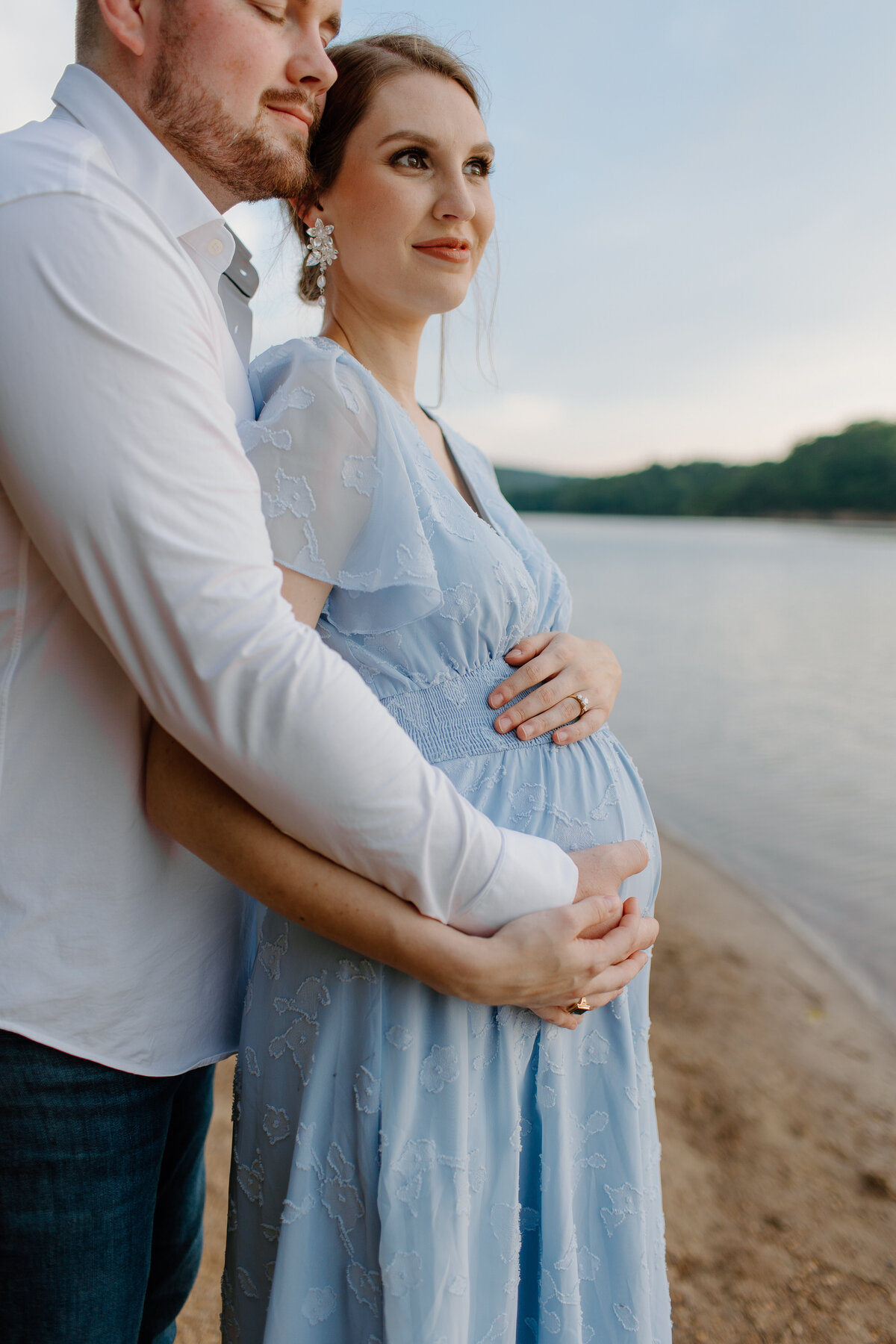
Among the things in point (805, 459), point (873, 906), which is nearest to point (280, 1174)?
point (873, 906)

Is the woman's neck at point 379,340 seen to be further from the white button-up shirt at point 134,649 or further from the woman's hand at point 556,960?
the woman's hand at point 556,960

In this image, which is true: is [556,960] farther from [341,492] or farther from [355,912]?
[341,492]

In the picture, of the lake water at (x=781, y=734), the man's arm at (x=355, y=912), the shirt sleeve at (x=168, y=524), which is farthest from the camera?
the lake water at (x=781, y=734)

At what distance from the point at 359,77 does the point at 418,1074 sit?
1.76 metres

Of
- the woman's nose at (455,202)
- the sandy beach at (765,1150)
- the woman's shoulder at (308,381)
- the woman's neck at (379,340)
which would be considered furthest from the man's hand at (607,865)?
the woman's nose at (455,202)

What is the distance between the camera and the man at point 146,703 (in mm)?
852

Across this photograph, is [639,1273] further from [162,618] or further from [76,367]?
[76,367]

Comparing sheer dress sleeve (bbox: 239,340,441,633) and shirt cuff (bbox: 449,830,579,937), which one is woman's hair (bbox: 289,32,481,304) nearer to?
sheer dress sleeve (bbox: 239,340,441,633)

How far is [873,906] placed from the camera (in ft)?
17.4

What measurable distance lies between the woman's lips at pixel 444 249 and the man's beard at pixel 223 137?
342 mm

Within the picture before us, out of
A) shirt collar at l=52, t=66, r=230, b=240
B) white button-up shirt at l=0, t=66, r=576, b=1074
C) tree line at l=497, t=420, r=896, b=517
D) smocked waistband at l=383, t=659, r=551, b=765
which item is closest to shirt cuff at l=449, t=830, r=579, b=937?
white button-up shirt at l=0, t=66, r=576, b=1074

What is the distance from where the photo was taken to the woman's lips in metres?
1.64

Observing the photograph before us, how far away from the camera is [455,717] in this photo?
1.43 metres

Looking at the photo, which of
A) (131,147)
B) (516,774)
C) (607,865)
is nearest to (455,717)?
(516,774)
